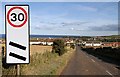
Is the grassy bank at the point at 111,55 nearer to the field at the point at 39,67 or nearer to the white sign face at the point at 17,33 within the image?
the field at the point at 39,67

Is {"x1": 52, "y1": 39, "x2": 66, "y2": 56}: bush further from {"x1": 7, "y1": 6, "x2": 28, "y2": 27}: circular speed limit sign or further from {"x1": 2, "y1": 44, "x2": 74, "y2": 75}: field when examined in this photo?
{"x1": 7, "y1": 6, "x2": 28, "y2": 27}: circular speed limit sign

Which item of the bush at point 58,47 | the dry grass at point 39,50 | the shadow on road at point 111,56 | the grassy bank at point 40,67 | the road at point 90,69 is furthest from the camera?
the bush at point 58,47

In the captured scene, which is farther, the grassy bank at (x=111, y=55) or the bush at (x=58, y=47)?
the bush at (x=58, y=47)

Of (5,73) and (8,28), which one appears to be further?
(5,73)

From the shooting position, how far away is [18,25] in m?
3.20

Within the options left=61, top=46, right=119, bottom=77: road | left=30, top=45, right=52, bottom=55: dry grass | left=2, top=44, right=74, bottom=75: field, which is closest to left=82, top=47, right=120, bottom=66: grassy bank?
left=61, top=46, right=119, bottom=77: road

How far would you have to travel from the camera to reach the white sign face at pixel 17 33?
319 centimetres

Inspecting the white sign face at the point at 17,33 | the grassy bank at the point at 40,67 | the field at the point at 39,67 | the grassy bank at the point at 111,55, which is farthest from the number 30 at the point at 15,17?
the grassy bank at the point at 111,55

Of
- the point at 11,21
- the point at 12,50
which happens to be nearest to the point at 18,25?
the point at 11,21

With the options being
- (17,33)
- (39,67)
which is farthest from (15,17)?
(39,67)

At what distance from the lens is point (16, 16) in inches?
126

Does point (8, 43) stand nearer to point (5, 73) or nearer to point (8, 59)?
point (8, 59)

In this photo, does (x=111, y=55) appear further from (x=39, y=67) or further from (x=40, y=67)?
(x=39, y=67)

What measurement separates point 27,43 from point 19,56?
7.2 inches
